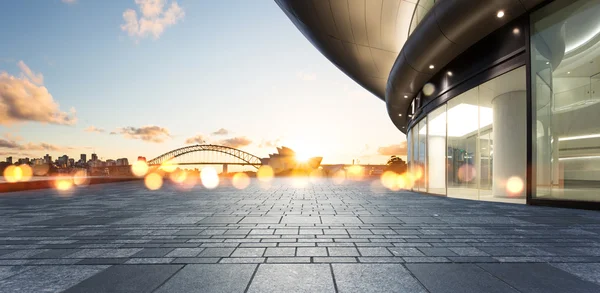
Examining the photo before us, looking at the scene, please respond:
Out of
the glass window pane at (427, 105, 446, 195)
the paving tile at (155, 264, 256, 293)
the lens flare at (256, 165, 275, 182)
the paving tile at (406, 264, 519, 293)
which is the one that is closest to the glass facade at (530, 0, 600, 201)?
the glass window pane at (427, 105, 446, 195)

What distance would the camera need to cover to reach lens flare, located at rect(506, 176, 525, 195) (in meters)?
13.1

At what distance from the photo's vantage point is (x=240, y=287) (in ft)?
10.1

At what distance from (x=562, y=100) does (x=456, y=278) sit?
9082mm

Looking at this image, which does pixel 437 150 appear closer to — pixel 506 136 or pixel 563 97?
pixel 506 136

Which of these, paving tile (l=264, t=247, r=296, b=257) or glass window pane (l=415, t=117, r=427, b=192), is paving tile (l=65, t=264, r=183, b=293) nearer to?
paving tile (l=264, t=247, r=296, b=257)

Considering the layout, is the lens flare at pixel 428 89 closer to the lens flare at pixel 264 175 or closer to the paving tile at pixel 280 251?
the paving tile at pixel 280 251

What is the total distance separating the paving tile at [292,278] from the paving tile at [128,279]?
95 cm

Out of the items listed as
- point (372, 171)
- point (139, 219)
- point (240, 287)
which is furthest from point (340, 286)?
point (372, 171)

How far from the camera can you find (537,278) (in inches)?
131

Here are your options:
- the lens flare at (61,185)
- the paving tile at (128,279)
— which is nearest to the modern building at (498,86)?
the paving tile at (128,279)

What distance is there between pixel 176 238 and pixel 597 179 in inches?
432

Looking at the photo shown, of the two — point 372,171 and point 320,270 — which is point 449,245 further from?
point 372,171

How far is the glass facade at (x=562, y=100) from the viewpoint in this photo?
940 centimetres

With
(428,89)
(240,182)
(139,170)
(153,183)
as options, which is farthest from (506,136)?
(139,170)
